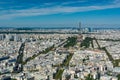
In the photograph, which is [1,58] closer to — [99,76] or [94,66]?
[94,66]

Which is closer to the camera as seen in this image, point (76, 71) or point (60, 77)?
point (60, 77)

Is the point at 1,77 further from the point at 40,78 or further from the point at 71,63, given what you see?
the point at 71,63

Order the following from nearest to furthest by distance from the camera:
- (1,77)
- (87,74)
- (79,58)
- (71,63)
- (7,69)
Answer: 1. (1,77)
2. (87,74)
3. (7,69)
4. (71,63)
5. (79,58)

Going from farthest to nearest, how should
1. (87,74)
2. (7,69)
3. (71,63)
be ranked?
(71,63) < (7,69) < (87,74)

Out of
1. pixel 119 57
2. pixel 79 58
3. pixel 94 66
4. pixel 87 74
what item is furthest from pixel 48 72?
pixel 119 57

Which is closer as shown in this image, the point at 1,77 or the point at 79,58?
the point at 1,77

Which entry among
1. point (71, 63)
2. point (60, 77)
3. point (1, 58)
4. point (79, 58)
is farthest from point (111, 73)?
point (1, 58)

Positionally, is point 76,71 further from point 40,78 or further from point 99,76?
point 40,78

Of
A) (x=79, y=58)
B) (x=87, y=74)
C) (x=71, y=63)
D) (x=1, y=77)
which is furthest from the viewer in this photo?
(x=79, y=58)

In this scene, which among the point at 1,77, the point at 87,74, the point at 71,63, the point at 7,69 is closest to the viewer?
the point at 1,77
